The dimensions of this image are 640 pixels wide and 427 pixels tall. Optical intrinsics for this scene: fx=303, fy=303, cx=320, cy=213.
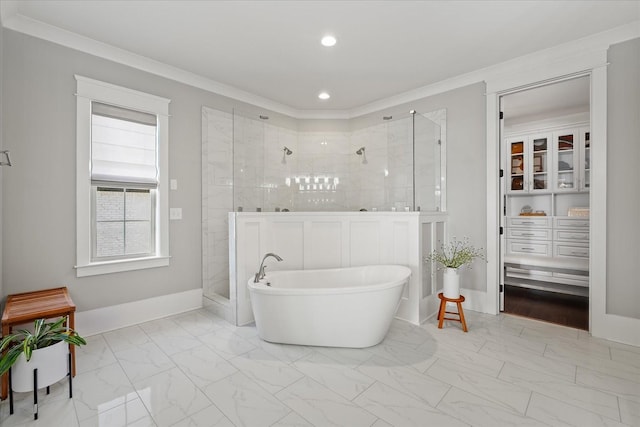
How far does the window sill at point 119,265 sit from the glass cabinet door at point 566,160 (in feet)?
18.0

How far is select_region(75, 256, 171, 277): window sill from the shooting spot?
8.87 ft

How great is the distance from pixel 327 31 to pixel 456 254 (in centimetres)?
257

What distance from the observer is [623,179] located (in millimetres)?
2564

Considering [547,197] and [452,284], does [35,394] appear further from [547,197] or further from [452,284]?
[547,197]

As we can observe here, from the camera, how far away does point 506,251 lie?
5.03 metres

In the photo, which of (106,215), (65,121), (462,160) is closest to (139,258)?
(106,215)

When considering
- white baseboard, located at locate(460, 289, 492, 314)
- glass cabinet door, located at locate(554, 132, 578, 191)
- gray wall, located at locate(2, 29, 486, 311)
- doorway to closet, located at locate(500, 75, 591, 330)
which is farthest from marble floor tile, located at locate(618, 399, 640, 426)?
glass cabinet door, located at locate(554, 132, 578, 191)

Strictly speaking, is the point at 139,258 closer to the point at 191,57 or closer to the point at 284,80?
the point at 191,57

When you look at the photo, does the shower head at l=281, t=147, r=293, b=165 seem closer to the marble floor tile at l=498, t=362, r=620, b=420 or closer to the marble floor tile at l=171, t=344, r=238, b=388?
the marble floor tile at l=171, t=344, r=238, b=388

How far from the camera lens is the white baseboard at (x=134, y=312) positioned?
2725 millimetres


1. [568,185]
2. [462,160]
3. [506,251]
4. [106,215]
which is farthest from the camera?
[506,251]

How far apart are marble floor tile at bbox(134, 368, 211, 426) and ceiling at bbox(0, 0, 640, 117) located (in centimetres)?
268

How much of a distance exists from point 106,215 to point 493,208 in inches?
154

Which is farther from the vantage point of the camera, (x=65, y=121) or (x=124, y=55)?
(x=124, y=55)
